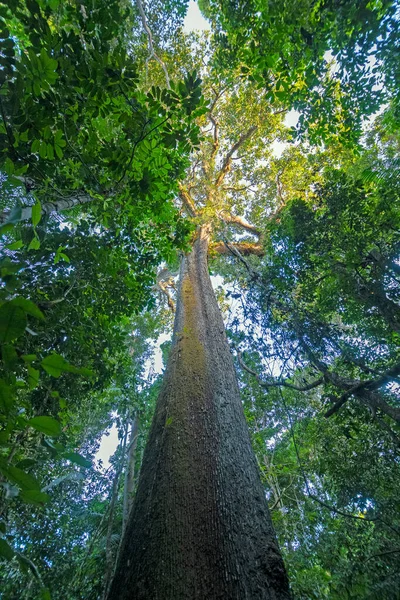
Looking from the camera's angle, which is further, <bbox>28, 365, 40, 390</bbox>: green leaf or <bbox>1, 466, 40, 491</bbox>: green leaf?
<bbox>28, 365, 40, 390</bbox>: green leaf

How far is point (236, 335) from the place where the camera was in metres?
4.65

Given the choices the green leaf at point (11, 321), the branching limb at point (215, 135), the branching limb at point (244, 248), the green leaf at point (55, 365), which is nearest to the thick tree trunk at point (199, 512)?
the green leaf at point (55, 365)

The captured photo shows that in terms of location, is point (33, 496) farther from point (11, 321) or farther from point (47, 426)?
point (11, 321)

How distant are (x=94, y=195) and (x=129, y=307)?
132 cm

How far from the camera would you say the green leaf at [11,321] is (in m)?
0.53

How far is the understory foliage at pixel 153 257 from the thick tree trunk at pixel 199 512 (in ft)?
1.42

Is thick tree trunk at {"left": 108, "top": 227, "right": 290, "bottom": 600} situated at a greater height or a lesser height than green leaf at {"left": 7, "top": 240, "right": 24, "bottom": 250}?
lesser

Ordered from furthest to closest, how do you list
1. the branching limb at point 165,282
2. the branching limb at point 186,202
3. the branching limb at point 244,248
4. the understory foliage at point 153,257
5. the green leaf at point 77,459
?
the branching limb at point 165,282
the branching limb at point 186,202
the branching limb at point 244,248
the understory foliage at point 153,257
the green leaf at point 77,459

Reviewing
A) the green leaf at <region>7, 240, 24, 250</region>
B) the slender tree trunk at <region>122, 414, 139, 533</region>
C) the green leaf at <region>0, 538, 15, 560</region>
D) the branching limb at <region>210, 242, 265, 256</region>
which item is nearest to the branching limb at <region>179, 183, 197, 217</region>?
the branching limb at <region>210, 242, 265, 256</region>

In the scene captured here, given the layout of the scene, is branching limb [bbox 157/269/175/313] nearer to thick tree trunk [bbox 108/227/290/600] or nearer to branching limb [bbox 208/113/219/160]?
branching limb [bbox 208/113/219/160]

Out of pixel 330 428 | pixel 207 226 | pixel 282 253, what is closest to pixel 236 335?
pixel 282 253

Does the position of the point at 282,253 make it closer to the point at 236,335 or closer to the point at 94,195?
the point at 236,335

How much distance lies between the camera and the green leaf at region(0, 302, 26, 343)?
1.73ft

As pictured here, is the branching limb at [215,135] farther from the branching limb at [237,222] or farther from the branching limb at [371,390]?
the branching limb at [371,390]
